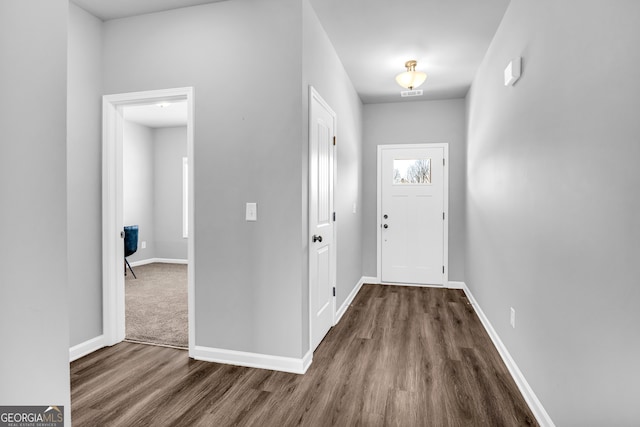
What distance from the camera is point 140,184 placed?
6.97 meters

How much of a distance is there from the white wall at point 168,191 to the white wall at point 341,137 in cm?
389

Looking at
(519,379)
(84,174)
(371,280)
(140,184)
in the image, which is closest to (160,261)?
(140,184)

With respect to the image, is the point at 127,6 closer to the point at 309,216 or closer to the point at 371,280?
the point at 309,216

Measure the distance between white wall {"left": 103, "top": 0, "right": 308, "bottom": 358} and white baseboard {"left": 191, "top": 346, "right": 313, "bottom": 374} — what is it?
42mm

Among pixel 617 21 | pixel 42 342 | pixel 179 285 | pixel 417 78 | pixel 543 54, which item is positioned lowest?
pixel 179 285

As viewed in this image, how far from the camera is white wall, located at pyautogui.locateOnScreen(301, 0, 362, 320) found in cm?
265

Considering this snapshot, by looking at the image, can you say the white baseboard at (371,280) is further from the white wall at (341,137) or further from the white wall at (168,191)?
the white wall at (168,191)

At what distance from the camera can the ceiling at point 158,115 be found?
18.5ft

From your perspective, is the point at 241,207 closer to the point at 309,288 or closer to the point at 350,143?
the point at 309,288

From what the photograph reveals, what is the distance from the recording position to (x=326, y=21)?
3.02m

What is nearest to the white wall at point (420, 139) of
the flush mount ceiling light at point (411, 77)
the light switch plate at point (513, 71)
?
the flush mount ceiling light at point (411, 77)

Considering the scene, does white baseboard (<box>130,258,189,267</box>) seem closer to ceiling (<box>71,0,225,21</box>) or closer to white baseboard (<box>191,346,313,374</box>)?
white baseboard (<box>191,346,313,374</box>)

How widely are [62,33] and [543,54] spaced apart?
224cm

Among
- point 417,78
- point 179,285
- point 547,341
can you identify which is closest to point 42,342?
point 547,341
